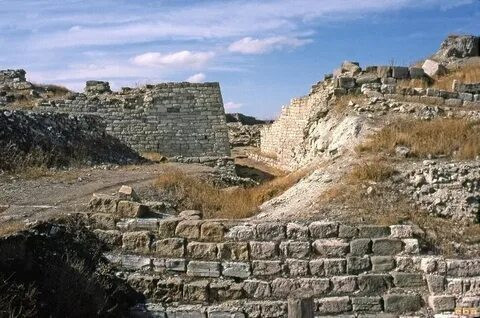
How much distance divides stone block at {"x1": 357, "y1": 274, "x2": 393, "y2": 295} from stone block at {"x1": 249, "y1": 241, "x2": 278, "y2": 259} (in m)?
1.02

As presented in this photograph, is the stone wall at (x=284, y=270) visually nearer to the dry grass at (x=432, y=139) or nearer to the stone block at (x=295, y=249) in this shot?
the stone block at (x=295, y=249)

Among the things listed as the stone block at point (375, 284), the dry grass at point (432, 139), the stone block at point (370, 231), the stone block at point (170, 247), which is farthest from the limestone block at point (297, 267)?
the dry grass at point (432, 139)

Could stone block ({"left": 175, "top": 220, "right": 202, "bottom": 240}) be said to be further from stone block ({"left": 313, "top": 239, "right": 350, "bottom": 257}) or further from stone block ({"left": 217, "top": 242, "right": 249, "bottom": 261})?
stone block ({"left": 313, "top": 239, "right": 350, "bottom": 257})

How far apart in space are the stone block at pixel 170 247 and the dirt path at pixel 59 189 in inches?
59.3

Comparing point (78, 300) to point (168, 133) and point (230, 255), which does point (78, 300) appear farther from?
point (168, 133)

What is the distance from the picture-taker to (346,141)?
9.90 metres

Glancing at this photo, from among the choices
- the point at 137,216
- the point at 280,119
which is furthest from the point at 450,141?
the point at 280,119

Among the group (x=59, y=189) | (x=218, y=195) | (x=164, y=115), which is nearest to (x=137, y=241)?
(x=218, y=195)

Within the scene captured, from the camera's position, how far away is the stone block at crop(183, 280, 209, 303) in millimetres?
6770

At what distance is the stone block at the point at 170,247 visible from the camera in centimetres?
707

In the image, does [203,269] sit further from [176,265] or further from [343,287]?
[343,287]

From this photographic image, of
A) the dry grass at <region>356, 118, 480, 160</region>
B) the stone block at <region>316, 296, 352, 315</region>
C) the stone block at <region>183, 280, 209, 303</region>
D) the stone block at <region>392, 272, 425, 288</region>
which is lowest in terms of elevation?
the stone block at <region>316, 296, 352, 315</region>

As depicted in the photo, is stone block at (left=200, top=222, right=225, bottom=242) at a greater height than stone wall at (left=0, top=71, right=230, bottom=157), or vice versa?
stone wall at (left=0, top=71, right=230, bottom=157)

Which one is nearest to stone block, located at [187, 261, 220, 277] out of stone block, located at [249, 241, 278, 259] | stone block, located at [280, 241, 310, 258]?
stone block, located at [249, 241, 278, 259]
